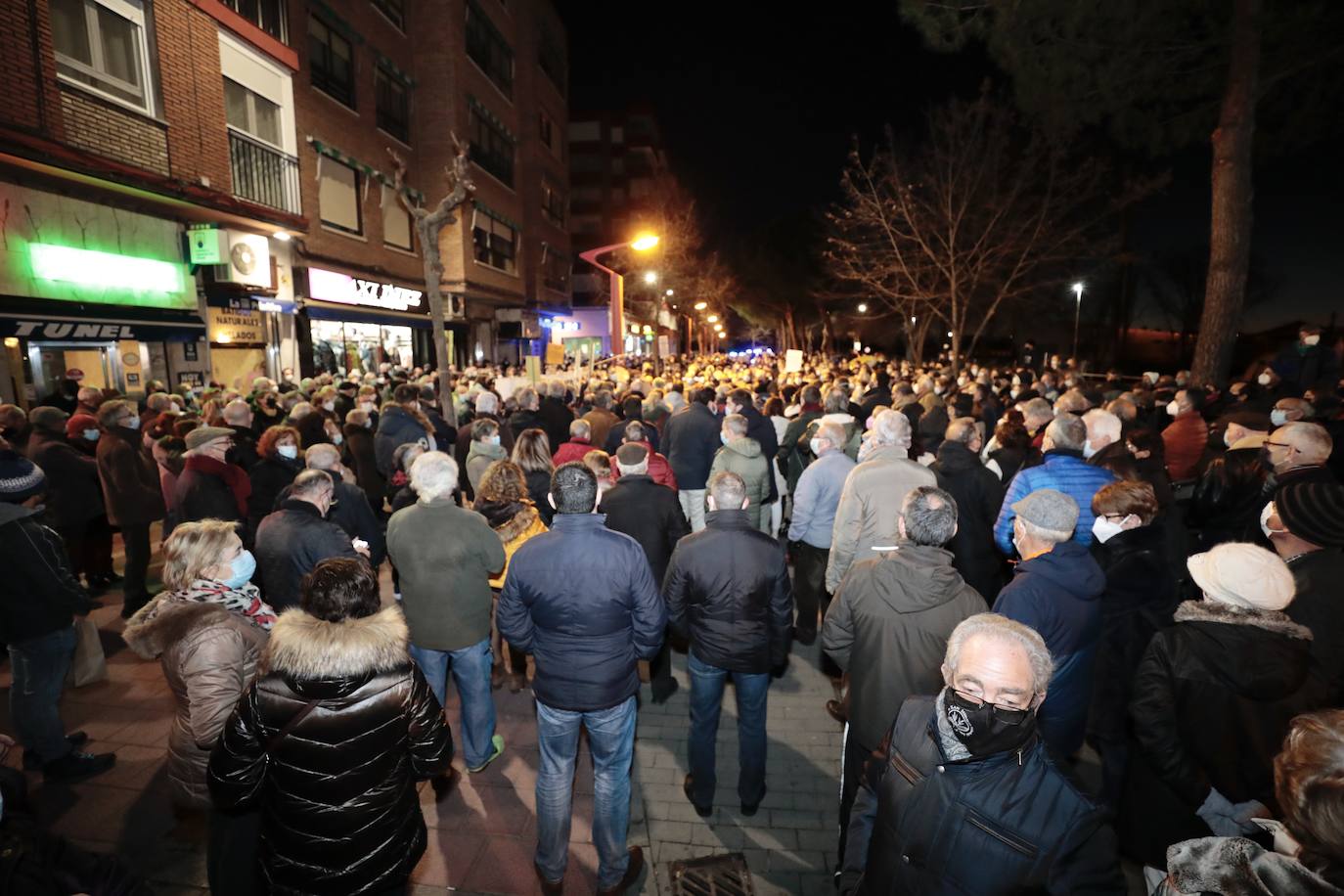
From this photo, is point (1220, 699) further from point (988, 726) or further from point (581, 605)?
point (581, 605)

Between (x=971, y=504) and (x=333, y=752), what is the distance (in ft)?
15.4

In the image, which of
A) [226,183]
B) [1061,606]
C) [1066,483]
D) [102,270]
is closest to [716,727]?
[1061,606]

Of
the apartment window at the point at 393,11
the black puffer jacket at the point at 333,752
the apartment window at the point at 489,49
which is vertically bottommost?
the black puffer jacket at the point at 333,752

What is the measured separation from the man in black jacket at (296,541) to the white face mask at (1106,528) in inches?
179

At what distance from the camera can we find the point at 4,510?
366 cm

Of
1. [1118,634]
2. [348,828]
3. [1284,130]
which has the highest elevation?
[1284,130]

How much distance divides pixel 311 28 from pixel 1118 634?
806 inches

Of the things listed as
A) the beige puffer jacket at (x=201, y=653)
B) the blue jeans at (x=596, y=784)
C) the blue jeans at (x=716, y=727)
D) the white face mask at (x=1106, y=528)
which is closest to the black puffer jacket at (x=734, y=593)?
the blue jeans at (x=716, y=727)

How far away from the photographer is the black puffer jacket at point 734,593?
11.9 ft

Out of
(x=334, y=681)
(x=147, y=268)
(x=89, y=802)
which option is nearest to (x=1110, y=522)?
(x=334, y=681)

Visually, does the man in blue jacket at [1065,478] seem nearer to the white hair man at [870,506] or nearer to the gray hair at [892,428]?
the white hair man at [870,506]

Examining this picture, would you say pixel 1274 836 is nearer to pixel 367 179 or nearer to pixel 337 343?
pixel 337 343

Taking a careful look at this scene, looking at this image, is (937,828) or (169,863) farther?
(169,863)

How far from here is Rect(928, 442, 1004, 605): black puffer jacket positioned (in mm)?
5145
